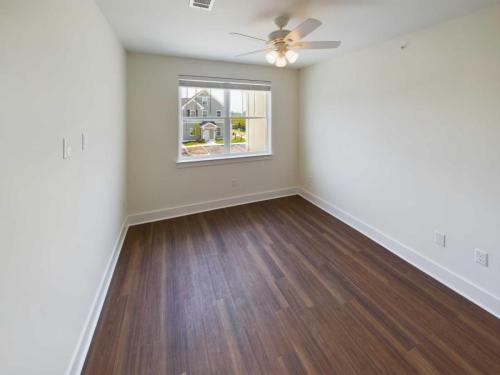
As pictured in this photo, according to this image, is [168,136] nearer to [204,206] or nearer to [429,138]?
[204,206]

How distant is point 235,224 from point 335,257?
1435mm

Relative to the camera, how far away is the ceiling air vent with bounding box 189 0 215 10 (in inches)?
73.4

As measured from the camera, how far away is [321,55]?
3.37 metres

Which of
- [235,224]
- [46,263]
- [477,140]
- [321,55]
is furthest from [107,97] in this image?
[477,140]

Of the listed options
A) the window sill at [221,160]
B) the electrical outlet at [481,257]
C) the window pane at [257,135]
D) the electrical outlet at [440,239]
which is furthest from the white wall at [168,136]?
the electrical outlet at [481,257]

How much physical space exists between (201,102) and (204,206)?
165cm

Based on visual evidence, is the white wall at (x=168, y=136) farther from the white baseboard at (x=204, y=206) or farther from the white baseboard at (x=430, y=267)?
the white baseboard at (x=430, y=267)

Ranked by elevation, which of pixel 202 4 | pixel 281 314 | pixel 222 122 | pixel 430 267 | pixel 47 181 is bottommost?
pixel 281 314

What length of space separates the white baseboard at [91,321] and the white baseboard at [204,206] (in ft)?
3.00

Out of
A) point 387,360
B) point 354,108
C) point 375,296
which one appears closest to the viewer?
point 387,360

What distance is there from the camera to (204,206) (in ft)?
12.9

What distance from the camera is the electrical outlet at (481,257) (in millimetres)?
1985

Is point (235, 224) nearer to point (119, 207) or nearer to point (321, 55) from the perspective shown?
point (119, 207)

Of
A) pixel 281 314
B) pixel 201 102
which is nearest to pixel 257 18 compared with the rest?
pixel 201 102
